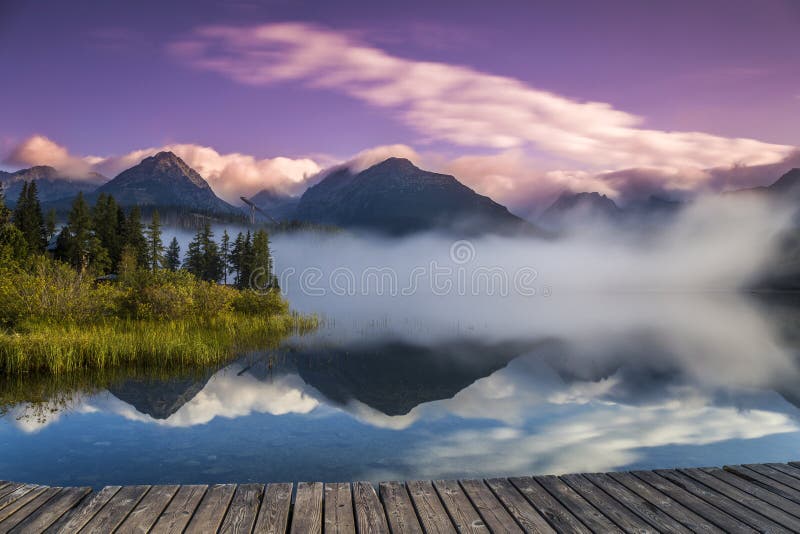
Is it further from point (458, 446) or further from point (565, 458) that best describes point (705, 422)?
point (458, 446)

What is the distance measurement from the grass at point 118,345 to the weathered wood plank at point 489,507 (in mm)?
20519

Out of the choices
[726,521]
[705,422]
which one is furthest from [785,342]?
[726,521]

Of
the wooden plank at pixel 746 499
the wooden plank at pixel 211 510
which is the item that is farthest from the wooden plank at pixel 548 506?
the wooden plank at pixel 211 510

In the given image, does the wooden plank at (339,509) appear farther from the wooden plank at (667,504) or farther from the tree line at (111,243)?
the tree line at (111,243)

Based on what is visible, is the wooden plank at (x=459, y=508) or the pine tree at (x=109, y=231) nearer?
the wooden plank at (x=459, y=508)

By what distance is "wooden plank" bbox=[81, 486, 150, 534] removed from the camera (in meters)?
7.22

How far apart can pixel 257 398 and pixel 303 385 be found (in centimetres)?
318

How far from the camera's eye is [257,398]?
72.2ft

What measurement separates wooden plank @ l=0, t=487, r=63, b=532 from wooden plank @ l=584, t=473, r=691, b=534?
8700 millimetres

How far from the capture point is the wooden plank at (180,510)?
23.7ft

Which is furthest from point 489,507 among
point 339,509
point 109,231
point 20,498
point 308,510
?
point 109,231

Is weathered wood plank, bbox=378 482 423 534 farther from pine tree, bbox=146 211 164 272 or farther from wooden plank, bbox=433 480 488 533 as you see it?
pine tree, bbox=146 211 164 272

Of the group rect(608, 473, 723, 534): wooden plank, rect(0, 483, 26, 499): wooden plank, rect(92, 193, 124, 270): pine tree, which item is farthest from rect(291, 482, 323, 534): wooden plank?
rect(92, 193, 124, 270): pine tree

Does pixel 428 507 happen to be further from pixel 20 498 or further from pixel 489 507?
pixel 20 498
